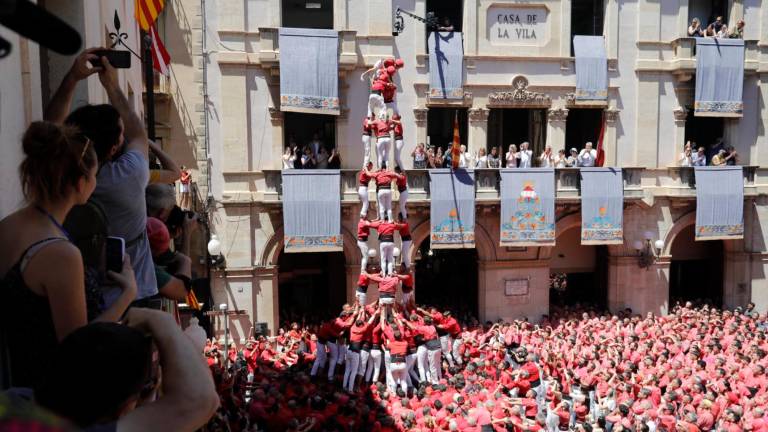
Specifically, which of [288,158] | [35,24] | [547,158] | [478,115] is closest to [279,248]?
[288,158]

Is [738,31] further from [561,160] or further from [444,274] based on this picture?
[444,274]

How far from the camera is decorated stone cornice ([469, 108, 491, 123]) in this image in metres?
21.4

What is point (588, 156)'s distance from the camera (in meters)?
21.7

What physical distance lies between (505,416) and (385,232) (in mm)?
5761

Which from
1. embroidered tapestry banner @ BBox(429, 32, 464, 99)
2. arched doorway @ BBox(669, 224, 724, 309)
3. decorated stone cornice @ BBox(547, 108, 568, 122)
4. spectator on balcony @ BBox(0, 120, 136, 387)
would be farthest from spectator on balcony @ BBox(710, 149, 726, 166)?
spectator on balcony @ BBox(0, 120, 136, 387)

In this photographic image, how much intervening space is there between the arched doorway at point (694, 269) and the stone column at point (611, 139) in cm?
476

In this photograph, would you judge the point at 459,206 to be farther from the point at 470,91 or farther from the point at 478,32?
the point at 478,32

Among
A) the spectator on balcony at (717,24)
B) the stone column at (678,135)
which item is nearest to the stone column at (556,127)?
the stone column at (678,135)

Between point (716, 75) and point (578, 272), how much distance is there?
8.39 m

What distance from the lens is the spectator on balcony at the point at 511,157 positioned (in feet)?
70.0

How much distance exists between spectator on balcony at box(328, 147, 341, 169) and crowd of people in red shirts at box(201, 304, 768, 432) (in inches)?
209

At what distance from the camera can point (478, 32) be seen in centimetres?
2134

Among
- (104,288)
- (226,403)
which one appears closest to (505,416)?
(226,403)

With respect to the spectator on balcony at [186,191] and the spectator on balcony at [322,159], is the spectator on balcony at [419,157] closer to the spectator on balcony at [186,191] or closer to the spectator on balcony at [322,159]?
the spectator on balcony at [322,159]
